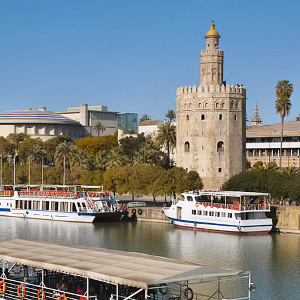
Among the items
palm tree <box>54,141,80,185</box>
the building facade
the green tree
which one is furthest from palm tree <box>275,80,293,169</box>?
the building facade

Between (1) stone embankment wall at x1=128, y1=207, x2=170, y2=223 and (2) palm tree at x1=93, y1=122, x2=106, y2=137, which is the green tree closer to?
(2) palm tree at x1=93, y1=122, x2=106, y2=137

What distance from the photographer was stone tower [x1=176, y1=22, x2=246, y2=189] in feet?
256

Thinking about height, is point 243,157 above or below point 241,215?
above

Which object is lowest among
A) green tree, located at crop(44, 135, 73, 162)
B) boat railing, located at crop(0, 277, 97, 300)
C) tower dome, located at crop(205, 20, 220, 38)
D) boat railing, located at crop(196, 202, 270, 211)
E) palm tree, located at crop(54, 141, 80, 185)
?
boat railing, located at crop(0, 277, 97, 300)

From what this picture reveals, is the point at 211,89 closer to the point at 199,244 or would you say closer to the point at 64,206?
the point at 64,206

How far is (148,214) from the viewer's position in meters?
66.0

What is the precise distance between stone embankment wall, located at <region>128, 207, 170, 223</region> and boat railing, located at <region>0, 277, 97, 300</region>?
3490 centimetres

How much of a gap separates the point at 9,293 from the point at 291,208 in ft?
112

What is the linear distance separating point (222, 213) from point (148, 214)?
10.3 metres

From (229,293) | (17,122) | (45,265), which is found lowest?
(229,293)

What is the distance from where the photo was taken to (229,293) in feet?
112

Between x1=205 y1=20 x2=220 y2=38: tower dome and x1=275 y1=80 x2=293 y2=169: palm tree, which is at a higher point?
x1=205 y1=20 x2=220 y2=38: tower dome

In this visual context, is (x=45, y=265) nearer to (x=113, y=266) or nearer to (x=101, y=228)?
(x=113, y=266)

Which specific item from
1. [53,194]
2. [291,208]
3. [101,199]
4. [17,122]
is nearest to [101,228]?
[101,199]
